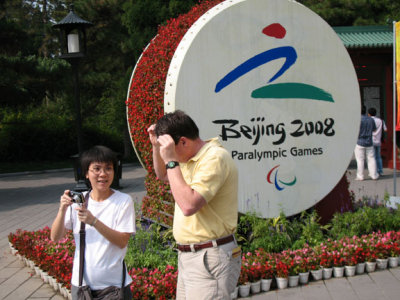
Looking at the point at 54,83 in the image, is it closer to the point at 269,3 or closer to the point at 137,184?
the point at 137,184

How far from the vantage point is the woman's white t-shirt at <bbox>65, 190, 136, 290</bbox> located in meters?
2.88

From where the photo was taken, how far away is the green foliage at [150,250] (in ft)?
16.6

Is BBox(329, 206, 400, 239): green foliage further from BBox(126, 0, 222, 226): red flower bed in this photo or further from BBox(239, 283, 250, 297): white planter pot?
BBox(126, 0, 222, 226): red flower bed

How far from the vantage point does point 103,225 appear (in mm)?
2768

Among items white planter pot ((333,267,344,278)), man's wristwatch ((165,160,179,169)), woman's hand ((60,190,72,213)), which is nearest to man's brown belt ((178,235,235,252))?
man's wristwatch ((165,160,179,169))

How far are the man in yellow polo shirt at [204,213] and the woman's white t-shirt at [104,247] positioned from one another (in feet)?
1.18

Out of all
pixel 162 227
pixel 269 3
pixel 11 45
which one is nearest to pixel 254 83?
pixel 269 3

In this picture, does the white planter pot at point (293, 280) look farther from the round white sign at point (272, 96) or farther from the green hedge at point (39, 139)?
the green hedge at point (39, 139)

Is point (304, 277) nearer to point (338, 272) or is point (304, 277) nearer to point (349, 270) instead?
point (338, 272)

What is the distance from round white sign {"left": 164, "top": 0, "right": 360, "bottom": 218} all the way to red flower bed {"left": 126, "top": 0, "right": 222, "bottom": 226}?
0.47 metres

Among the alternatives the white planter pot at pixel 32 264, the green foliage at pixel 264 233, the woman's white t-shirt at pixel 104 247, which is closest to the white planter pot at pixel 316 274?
the green foliage at pixel 264 233

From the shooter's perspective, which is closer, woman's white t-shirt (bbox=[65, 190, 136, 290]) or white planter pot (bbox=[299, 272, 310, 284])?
woman's white t-shirt (bbox=[65, 190, 136, 290])

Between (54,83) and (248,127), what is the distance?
447 inches

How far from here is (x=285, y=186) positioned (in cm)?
601
